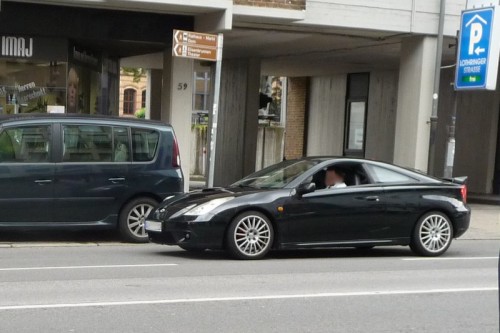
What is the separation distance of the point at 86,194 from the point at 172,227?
6.90 ft

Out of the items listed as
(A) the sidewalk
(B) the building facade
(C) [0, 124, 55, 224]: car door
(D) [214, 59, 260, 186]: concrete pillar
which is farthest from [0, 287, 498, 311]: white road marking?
(D) [214, 59, 260, 186]: concrete pillar

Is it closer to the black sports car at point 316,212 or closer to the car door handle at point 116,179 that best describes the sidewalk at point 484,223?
the black sports car at point 316,212

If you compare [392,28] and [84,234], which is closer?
[84,234]

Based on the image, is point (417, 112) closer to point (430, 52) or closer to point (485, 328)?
point (430, 52)

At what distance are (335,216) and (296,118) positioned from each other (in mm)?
19671

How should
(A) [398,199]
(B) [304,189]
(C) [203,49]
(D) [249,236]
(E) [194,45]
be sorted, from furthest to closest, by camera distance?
1. (C) [203,49]
2. (E) [194,45]
3. (A) [398,199]
4. (B) [304,189]
5. (D) [249,236]

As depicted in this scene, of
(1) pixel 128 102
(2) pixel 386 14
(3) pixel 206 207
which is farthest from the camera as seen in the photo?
(1) pixel 128 102

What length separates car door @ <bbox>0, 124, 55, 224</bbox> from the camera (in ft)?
37.0

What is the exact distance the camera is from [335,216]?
10.6 meters

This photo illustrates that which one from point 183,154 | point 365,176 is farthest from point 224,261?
point 183,154

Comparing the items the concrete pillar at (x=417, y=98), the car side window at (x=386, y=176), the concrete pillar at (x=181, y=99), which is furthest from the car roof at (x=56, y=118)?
the concrete pillar at (x=417, y=98)

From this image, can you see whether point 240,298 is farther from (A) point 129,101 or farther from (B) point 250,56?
(A) point 129,101

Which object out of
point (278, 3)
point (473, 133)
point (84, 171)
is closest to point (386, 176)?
point (84, 171)

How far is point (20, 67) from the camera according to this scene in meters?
16.0
